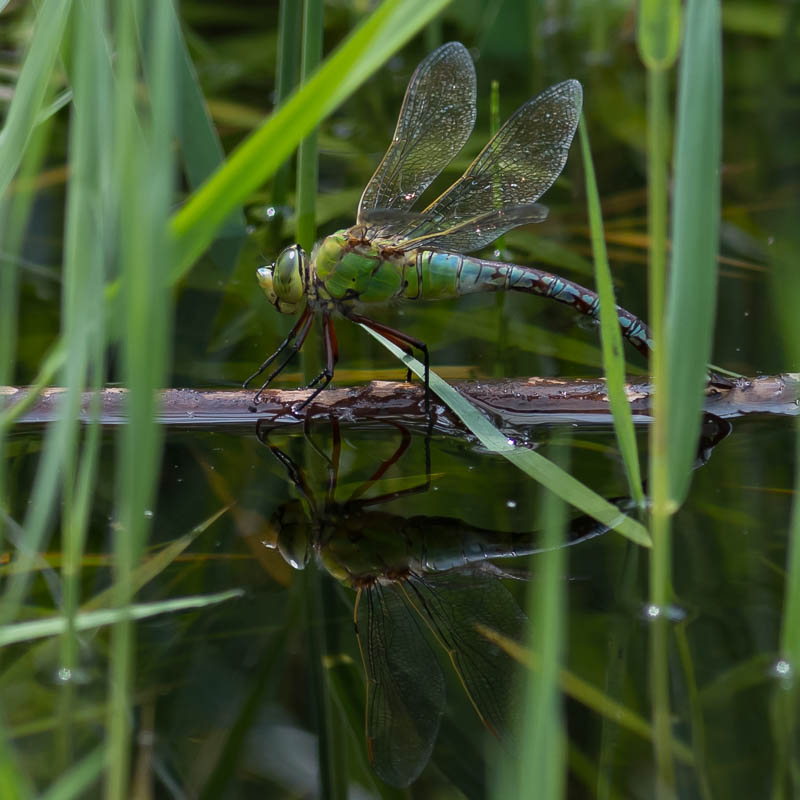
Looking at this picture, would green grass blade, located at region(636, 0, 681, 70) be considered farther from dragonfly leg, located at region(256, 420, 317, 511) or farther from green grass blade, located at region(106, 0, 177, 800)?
dragonfly leg, located at region(256, 420, 317, 511)

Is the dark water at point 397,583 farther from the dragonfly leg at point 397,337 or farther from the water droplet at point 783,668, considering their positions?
the dragonfly leg at point 397,337

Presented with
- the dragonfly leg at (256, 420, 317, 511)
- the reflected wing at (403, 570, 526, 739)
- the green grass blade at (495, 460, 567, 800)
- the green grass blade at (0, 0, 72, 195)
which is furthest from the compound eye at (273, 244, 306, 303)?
the green grass blade at (495, 460, 567, 800)

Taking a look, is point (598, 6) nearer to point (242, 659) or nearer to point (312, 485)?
point (312, 485)

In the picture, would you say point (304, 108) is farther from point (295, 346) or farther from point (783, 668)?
point (295, 346)

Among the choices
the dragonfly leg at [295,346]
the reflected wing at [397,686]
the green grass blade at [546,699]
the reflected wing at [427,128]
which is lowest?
the reflected wing at [397,686]

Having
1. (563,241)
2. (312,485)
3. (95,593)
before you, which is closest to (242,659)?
(95,593)

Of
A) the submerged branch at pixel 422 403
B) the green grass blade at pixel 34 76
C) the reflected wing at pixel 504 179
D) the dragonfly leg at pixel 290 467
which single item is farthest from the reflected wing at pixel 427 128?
the green grass blade at pixel 34 76
